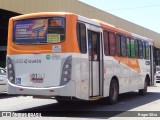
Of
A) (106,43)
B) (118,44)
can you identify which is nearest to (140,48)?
(118,44)

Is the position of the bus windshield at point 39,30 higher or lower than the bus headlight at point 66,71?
Answer: higher

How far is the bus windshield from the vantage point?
11.5m

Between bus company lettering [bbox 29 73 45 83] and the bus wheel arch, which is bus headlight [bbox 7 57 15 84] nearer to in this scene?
bus company lettering [bbox 29 73 45 83]

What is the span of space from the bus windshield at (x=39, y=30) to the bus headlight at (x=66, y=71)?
0.67m

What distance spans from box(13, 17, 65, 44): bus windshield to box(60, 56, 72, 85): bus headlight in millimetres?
672

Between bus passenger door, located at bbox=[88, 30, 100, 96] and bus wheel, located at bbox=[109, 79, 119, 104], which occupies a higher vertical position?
bus passenger door, located at bbox=[88, 30, 100, 96]

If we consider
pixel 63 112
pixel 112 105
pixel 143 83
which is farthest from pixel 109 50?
pixel 143 83

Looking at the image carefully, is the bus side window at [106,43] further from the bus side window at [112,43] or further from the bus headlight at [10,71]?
the bus headlight at [10,71]

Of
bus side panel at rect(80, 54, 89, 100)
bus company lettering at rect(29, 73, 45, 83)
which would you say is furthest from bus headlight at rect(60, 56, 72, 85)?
bus company lettering at rect(29, 73, 45, 83)

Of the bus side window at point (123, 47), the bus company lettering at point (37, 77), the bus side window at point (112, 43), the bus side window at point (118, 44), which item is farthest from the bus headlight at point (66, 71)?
the bus side window at point (123, 47)

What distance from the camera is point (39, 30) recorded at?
11.8 meters

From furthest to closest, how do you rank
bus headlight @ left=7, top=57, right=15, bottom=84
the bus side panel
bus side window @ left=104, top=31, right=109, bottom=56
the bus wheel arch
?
the bus wheel arch → bus side window @ left=104, top=31, right=109, bottom=56 → bus headlight @ left=7, top=57, right=15, bottom=84 → the bus side panel

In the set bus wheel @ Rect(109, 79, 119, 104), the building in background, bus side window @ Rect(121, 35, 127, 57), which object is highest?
the building in background

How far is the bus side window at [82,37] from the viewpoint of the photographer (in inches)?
461
